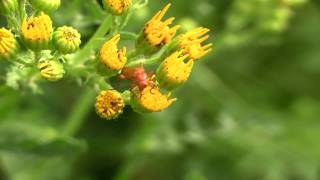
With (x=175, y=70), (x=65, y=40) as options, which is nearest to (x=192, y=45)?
(x=175, y=70)

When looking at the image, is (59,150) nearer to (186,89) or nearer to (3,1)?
(3,1)

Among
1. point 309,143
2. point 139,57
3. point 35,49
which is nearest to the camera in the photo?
point 35,49

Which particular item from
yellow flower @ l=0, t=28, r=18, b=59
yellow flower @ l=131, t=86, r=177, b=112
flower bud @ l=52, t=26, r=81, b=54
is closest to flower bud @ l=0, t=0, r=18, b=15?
yellow flower @ l=0, t=28, r=18, b=59

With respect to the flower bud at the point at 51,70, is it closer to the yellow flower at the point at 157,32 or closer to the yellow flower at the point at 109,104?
the yellow flower at the point at 109,104

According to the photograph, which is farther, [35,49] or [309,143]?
[309,143]

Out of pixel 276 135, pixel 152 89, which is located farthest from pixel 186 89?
pixel 152 89

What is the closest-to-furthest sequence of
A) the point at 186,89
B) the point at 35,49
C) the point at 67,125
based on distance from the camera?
1. the point at 35,49
2. the point at 67,125
3. the point at 186,89
